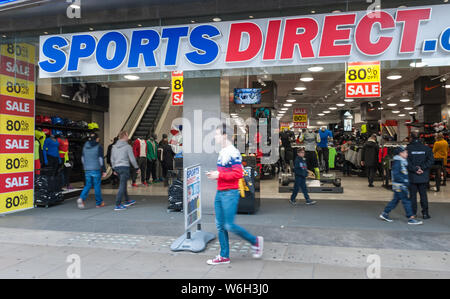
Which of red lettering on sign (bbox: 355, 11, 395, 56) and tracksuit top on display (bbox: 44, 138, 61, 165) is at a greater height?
red lettering on sign (bbox: 355, 11, 395, 56)

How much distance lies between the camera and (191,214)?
210 inches

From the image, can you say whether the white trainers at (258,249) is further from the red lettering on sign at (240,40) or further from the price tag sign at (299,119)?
the price tag sign at (299,119)

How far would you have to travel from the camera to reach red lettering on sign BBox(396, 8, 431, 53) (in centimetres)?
606

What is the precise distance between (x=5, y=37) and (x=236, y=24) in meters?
5.29

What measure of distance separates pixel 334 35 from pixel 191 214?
400cm

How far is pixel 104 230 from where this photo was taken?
6.57m

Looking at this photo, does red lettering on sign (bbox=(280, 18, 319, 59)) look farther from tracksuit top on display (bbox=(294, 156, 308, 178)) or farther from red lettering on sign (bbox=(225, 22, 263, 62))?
tracksuit top on display (bbox=(294, 156, 308, 178))

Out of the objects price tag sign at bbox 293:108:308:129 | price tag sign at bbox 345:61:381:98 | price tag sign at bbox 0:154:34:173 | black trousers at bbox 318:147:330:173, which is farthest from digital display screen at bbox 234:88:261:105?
price tag sign at bbox 293:108:308:129

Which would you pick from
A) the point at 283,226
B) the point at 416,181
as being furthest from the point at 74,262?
the point at 416,181

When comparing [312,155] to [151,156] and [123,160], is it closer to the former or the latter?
[123,160]

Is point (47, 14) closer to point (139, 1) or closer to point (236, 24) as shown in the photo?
point (139, 1)

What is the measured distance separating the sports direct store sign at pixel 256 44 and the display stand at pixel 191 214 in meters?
2.46

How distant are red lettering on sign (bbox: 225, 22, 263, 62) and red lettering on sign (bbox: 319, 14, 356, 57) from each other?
3.75ft

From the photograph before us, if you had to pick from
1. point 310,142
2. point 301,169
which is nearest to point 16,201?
point 301,169
